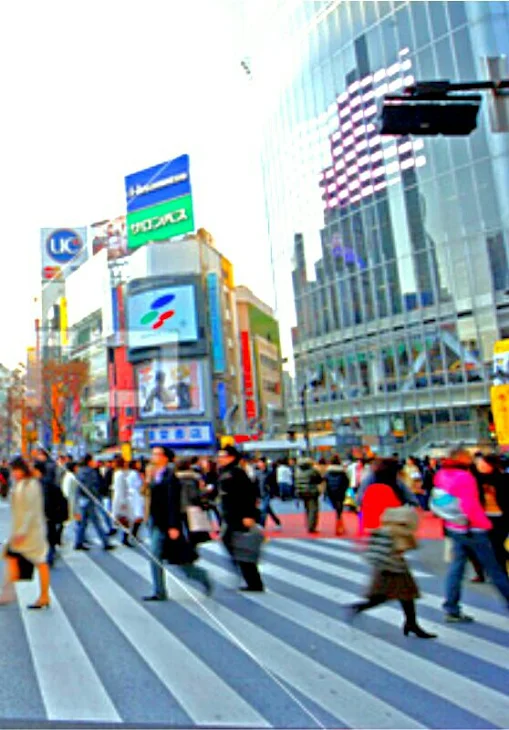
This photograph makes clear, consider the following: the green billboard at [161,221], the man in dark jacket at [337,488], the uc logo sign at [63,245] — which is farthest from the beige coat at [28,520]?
the uc logo sign at [63,245]

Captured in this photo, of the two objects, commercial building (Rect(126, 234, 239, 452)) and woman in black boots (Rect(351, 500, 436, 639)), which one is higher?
commercial building (Rect(126, 234, 239, 452))

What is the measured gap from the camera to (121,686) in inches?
175

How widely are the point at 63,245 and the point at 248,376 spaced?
43.6m

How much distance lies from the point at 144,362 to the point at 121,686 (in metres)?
58.8

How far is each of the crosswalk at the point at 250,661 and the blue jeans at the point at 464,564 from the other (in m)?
0.27

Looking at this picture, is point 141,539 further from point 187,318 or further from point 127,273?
point 127,273

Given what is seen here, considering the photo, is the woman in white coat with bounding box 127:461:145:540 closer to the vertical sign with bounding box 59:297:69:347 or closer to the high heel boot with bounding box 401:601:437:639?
the high heel boot with bounding box 401:601:437:639

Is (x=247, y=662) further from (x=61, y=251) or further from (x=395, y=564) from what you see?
(x=61, y=251)

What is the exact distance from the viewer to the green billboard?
2416 inches

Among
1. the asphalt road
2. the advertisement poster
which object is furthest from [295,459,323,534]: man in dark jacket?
the advertisement poster

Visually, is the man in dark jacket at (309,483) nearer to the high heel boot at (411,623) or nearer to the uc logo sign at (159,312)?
the high heel boot at (411,623)

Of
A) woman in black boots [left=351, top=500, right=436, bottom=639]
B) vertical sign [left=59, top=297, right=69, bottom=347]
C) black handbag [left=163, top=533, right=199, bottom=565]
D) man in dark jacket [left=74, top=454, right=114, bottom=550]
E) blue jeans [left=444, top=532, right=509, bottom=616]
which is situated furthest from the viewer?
vertical sign [left=59, top=297, right=69, bottom=347]

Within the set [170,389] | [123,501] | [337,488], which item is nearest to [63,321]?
[170,389]

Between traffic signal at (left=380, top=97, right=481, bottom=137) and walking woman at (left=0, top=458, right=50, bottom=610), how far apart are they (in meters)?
5.20
